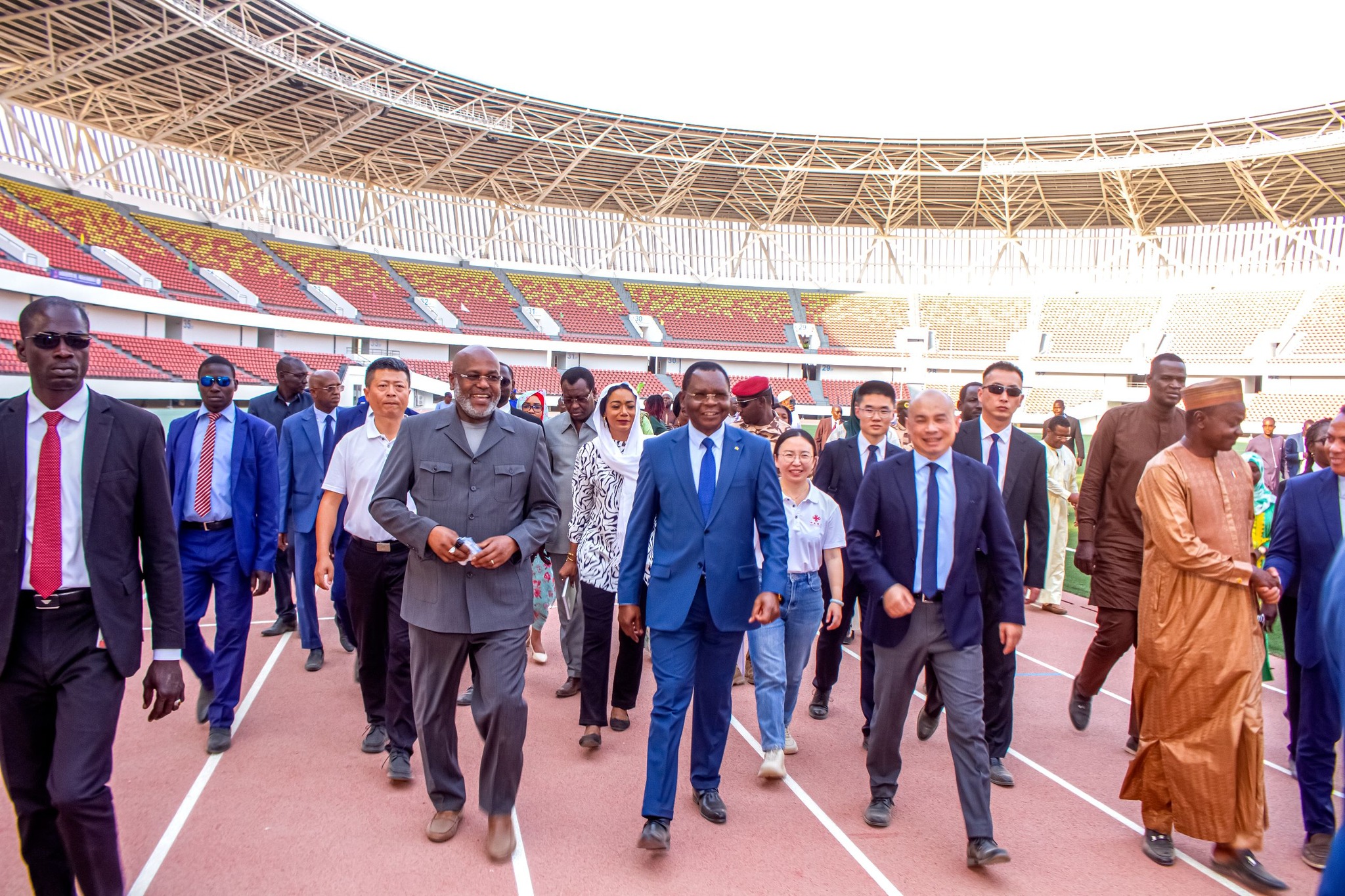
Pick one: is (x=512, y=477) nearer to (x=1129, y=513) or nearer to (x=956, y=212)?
(x=1129, y=513)

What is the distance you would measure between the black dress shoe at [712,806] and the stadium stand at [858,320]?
1607 inches

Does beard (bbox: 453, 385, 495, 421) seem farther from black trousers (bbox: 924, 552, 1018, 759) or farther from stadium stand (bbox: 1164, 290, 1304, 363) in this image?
stadium stand (bbox: 1164, 290, 1304, 363)

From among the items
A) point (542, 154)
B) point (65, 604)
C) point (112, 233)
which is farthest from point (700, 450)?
point (542, 154)

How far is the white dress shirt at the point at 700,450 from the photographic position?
4.07 meters

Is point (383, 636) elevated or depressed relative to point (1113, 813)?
elevated

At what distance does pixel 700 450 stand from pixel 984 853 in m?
2.18

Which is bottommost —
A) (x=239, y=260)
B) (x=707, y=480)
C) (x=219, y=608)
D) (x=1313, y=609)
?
(x=219, y=608)

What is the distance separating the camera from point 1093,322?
41.9m

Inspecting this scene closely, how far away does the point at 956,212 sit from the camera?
43.1 metres

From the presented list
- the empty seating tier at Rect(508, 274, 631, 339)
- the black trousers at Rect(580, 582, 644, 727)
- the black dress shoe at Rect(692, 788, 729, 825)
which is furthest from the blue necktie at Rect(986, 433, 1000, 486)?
the empty seating tier at Rect(508, 274, 631, 339)

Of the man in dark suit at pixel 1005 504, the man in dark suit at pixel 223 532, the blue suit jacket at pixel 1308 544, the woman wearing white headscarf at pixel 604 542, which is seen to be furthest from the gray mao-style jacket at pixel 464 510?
the blue suit jacket at pixel 1308 544

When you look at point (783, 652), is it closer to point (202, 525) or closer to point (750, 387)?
point (750, 387)

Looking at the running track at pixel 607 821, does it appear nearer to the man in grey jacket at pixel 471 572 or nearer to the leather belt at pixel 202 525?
the man in grey jacket at pixel 471 572

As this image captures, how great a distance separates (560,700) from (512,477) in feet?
8.64
